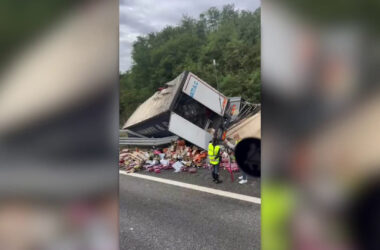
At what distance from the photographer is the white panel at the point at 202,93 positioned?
743 cm

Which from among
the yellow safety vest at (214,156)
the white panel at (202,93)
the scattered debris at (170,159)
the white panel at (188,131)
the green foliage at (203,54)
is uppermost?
the green foliage at (203,54)

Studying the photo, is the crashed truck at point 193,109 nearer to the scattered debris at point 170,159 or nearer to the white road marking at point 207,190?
the scattered debris at point 170,159

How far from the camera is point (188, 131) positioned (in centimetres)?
786

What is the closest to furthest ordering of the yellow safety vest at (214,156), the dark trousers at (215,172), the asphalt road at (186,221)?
the asphalt road at (186,221) → the yellow safety vest at (214,156) → the dark trousers at (215,172)

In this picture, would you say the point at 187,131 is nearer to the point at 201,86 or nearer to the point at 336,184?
the point at 201,86

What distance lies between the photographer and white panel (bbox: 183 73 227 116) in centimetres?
743

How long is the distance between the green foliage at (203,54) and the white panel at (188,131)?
588cm

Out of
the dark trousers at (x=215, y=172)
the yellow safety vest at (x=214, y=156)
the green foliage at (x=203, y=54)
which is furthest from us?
the green foliage at (x=203, y=54)

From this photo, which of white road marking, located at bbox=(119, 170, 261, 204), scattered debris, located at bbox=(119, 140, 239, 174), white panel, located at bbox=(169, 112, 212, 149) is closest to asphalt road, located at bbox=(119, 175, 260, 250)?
white road marking, located at bbox=(119, 170, 261, 204)

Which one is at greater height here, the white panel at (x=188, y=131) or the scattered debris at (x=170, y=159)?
the white panel at (x=188, y=131)

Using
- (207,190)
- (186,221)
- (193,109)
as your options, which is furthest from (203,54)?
(186,221)

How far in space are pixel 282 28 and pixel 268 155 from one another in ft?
0.72

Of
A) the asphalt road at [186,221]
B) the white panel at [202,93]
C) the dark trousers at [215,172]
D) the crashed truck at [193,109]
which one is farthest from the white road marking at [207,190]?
the white panel at [202,93]

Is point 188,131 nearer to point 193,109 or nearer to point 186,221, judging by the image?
point 193,109
